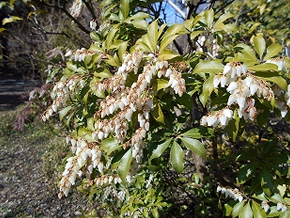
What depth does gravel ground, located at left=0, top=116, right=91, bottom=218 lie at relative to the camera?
2.80 meters

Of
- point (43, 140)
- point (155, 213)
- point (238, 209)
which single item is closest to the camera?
point (238, 209)

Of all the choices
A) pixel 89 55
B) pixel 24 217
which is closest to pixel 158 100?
pixel 89 55

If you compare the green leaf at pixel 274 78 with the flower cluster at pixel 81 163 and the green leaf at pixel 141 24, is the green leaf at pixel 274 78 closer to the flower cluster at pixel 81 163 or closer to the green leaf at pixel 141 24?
the green leaf at pixel 141 24

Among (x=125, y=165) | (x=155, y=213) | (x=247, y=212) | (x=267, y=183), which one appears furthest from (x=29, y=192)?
(x=267, y=183)

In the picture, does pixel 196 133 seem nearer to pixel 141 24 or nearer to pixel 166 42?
pixel 166 42

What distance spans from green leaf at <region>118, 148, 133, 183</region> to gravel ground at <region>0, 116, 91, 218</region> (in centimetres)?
186

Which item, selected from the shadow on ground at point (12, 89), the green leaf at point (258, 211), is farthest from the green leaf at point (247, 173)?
the shadow on ground at point (12, 89)

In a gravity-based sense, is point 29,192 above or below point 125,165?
below

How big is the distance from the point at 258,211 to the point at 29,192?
111 inches

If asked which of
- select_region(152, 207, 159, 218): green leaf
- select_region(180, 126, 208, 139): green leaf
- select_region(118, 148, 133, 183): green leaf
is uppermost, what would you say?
select_region(180, 126, 208, 139): green leaf

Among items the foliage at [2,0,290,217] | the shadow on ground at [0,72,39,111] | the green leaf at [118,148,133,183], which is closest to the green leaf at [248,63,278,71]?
the foliage at [2,0,290,217]

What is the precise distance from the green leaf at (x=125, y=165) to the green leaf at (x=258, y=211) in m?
0.76

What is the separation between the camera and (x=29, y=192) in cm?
319

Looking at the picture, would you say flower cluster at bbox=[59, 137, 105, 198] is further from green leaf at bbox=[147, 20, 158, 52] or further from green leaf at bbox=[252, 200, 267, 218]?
green leaf at bbox=[252, 200, 267, 218]
